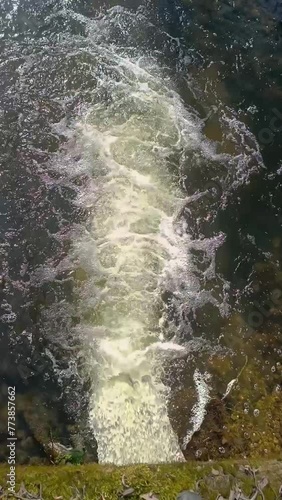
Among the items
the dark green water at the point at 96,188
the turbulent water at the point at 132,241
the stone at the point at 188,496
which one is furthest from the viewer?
the dark green water at the point at 96,188

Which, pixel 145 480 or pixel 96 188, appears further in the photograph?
pixel 96 188

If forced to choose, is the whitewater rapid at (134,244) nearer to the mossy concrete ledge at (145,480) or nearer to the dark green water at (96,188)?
the dark green water at (96,188)

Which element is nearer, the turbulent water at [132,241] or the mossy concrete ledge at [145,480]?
the mossy concrete ledge at [145,480]

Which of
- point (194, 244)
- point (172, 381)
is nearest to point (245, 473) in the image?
point (172, 381)

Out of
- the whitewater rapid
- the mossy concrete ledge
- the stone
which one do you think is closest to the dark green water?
the whitewater rapid

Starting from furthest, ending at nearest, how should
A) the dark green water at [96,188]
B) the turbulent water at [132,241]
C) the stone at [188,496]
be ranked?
the dark green water at [96,188]
the turbulent water at [132,241]
the stone at [188,496]

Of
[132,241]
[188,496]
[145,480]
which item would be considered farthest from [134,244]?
[188,496]

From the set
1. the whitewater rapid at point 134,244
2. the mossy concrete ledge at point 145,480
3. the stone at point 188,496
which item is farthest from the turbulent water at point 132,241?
the stone at point 188,496

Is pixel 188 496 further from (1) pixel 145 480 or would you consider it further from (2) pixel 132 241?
(2) pixel 132 241
